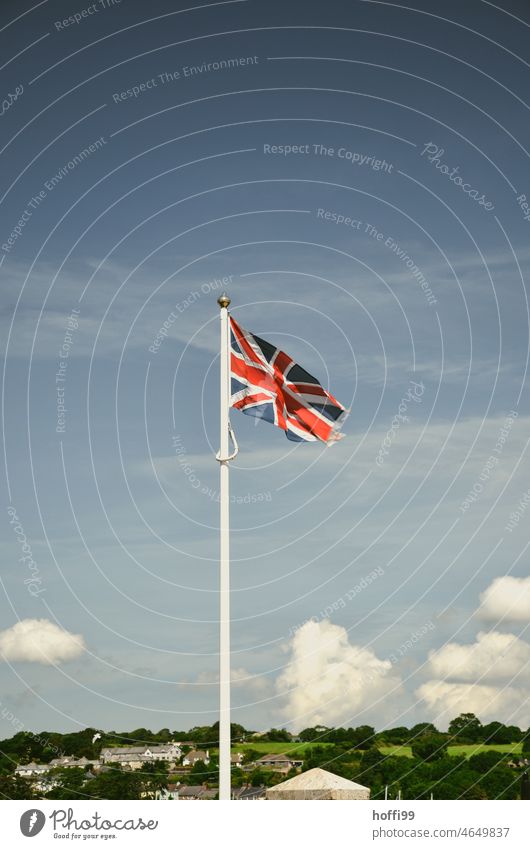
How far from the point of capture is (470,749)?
7994 centimetres

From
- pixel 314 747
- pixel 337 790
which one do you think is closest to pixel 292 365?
pixel 337 790

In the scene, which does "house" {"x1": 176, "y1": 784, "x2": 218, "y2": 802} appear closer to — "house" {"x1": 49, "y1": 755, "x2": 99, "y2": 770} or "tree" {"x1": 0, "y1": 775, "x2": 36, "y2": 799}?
"house" {"x1": 49, "y1": 755, "x2": 99, "y2": 770}

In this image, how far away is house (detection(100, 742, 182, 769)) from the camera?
92250 mm

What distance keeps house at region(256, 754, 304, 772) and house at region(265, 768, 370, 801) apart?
1553 inches

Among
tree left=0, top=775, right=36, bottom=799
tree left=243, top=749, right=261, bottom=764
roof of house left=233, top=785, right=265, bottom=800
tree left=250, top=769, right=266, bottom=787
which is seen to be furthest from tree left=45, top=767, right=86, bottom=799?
tree left=250, top=769, right=266, bottom=787

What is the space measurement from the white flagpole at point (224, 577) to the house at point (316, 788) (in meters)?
6.11

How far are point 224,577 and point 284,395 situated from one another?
14.7ft

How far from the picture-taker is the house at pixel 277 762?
61.2m

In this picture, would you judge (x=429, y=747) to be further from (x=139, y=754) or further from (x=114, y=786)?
(x=139, y=754)

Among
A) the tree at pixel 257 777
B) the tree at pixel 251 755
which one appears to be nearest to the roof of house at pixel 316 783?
the tree at pixel 257 777

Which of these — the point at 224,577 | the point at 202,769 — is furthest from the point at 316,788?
the point at 202,769

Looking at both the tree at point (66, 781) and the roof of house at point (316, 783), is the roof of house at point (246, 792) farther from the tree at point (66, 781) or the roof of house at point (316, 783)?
the roof of house at point (316, 783)
